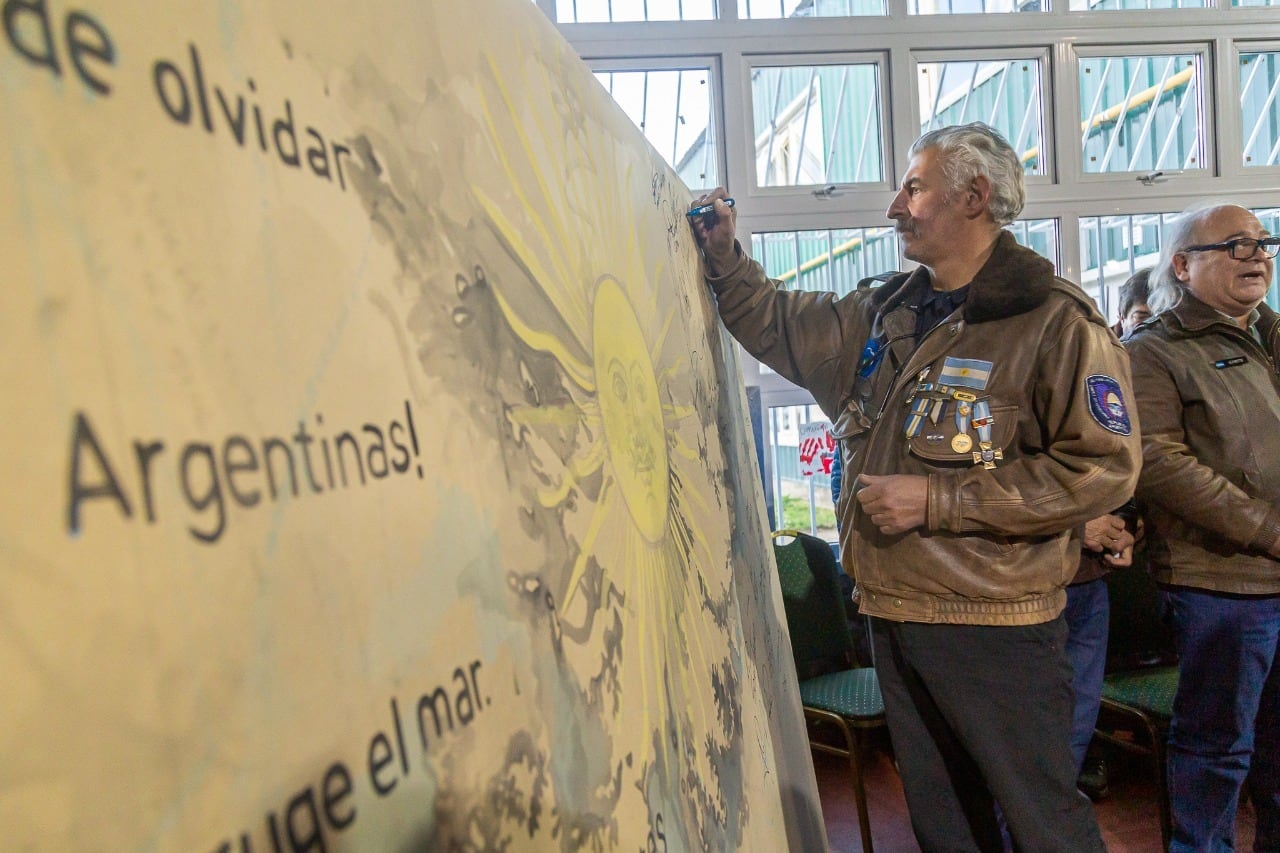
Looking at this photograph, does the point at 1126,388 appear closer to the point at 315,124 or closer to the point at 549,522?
the point at 549,522

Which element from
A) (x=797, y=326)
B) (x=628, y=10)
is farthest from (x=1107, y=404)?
(x=628, y=10)

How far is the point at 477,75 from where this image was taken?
59 cm

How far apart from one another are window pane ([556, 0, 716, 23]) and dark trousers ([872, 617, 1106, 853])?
2770 mm

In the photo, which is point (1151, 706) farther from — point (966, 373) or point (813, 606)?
point (966, 373)

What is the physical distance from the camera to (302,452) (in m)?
0.34

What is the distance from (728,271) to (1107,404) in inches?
27.5

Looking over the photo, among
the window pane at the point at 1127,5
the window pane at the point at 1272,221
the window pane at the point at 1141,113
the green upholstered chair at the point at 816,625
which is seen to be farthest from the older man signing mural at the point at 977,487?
the window pane at the point at 1272,221

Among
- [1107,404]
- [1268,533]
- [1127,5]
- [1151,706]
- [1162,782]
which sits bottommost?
[1162,782]

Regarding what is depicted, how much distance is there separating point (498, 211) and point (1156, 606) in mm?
2903

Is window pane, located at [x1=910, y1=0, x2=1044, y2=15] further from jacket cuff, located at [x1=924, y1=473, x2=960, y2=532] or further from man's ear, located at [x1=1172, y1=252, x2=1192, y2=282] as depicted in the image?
jacket cuff, located at [x1=924, y1=473, x2=960, y2=532]

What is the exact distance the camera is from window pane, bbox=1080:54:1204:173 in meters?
3.56

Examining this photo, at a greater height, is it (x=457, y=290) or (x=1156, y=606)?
(x=457, y=290)

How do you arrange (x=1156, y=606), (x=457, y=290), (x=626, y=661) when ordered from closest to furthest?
(x=457, y=290) → (x=626, y=661) → (x=1156, y=606)

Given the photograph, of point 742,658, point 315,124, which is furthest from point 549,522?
point 742,658
